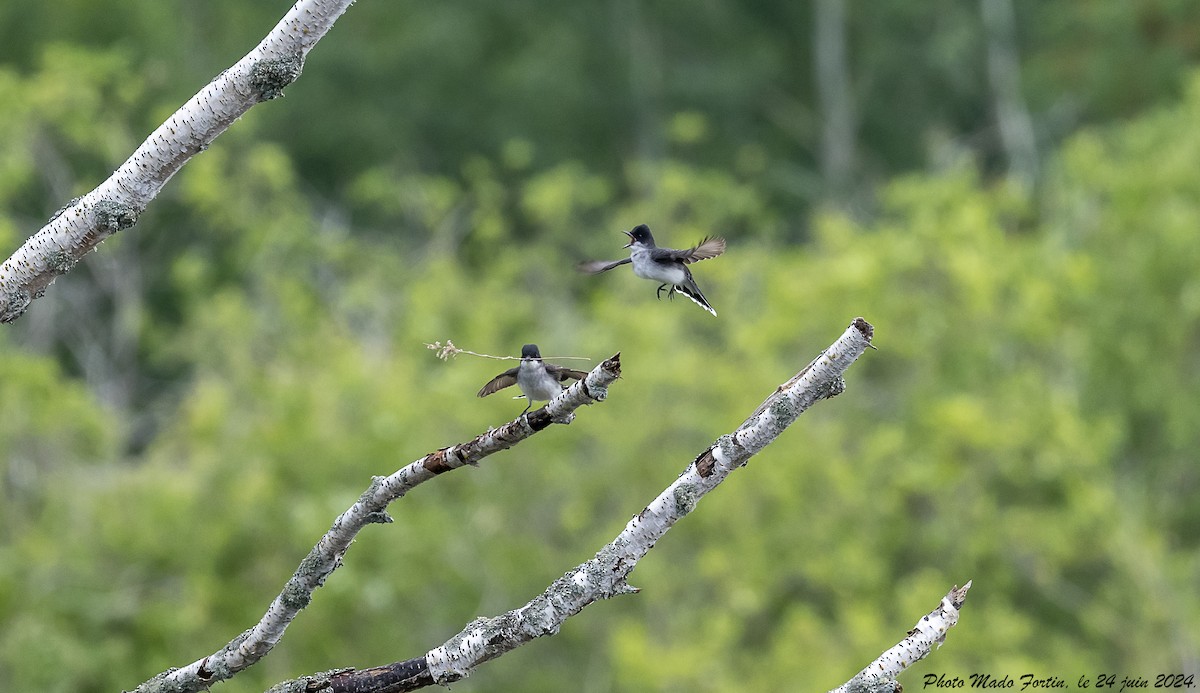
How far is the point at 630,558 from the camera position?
5410 millimetres

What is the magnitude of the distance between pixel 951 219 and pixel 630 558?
28.1 m

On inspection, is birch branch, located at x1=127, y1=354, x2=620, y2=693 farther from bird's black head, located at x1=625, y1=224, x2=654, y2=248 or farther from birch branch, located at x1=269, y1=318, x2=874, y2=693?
bird's black head, located at x1=625, y1=224, x2=654, y2=248

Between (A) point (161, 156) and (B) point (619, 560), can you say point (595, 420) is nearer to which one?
(B) point (619, 560)

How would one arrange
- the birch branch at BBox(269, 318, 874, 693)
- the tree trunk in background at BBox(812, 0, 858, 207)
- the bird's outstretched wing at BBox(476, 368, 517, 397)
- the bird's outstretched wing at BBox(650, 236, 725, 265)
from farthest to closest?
1. the tree trunk in background at BBox(812, 0, 858, 207)
2. the bird's outstretched wing at BBox(650, 236, 725, 265)
3. the bird's outstretched wing at BBox(476, 368, 517, 397)
4. the birch branch at BBox(269, 318, 874, 693)

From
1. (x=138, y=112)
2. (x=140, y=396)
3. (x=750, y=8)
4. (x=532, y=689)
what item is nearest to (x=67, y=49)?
(x=138, y=112)

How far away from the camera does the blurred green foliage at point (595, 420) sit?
961 inches

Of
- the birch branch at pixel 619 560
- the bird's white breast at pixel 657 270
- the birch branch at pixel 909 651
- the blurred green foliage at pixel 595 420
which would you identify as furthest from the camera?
the blurred green foliage at pixel 595 420

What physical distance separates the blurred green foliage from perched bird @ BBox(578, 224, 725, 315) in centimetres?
1514

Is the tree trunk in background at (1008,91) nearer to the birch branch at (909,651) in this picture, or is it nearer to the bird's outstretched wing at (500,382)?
the bird's outstretched wing at (500,382)

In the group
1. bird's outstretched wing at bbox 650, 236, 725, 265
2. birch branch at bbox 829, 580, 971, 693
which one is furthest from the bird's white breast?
birch branch at bbox 829, 580, 971, 693

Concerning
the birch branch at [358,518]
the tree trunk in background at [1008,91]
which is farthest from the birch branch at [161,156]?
the tree trunk in background at [1008,91]

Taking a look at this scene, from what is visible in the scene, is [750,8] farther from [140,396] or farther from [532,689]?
[532,689]

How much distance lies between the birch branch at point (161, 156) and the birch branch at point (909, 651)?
265 cm

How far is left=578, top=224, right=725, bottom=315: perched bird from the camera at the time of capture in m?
6.76
